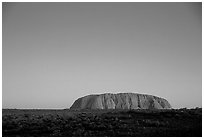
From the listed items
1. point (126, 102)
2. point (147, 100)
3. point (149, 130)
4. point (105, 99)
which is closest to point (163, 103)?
point (147, 100)

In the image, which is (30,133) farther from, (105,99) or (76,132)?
(105,99)

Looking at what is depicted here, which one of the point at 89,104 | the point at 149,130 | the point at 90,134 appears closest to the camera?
the point at 90,134

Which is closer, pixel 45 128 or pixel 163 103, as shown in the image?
pixel 45 128

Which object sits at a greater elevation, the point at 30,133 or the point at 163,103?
the point at 30,133

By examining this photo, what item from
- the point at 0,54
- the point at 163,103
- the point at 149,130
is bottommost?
the point at 163,103

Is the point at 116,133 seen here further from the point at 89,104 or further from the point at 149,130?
the point at 89,104

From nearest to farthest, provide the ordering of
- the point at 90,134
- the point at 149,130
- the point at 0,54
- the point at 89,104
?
the point at 0,54 < the point at 90,134 < the point at 149,130 < the point at 89,104

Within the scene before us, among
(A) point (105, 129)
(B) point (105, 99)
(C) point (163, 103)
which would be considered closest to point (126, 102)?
(B) point (105, 99)
